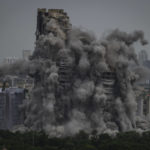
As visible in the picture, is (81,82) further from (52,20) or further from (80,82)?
(52,20)

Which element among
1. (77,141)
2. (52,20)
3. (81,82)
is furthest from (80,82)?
(77,141)

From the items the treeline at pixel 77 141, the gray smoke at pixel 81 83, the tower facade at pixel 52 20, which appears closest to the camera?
the treeline at pixel 77 141

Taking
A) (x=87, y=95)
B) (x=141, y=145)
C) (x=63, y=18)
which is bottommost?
(x=141, y=145)

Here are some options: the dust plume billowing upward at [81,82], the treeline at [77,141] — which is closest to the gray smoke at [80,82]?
the dust plume billowing upward at [81,82]

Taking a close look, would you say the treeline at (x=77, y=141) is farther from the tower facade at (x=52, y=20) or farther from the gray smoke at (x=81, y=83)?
the tower facade at (x=52, y=20)

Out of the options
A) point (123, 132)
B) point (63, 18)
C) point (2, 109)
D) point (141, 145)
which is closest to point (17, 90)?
point (2, 109)

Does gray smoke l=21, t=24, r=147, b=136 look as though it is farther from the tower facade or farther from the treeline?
the treeline

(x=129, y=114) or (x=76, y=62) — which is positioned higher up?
(x=76, y=62)

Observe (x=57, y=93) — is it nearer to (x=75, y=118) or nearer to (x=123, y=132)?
(x=75, y=118)
